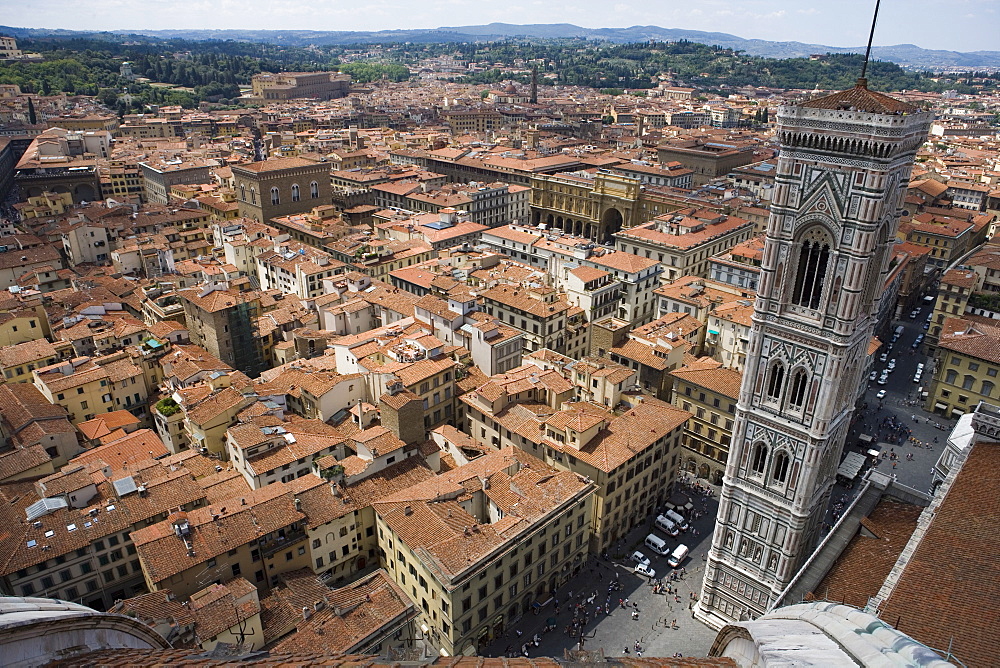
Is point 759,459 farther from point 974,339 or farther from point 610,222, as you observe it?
point 610,222

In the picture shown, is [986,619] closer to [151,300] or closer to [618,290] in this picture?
[618,290]

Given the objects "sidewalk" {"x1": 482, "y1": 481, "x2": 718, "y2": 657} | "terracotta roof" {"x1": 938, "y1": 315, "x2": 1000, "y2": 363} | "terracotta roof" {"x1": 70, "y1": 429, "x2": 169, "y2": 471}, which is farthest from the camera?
"terracotta roof" {"x1": 938, "y1": 315, "x2": 1000, "y2": 363}

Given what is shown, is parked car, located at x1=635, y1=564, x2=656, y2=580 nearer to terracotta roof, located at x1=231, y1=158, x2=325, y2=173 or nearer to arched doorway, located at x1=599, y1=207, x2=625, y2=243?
arched doorway, located at x1=599, y1=207, x2=625, y2=243

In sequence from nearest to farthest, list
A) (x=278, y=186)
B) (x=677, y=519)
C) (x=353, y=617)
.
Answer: (x=353, y=617)
(x=677, y=519)
(x=278, y=186)

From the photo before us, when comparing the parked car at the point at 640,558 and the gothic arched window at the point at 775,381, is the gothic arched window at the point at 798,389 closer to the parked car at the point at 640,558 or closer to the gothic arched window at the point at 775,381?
the gothic arched window at the point at 775,381

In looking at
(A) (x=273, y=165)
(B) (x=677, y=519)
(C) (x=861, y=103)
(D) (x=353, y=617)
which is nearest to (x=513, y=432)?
(B) (x=677, y=519)

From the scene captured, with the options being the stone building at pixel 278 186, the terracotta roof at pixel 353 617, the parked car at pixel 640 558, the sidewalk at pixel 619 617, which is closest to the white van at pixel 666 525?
the sidewalk at pixel 619 617

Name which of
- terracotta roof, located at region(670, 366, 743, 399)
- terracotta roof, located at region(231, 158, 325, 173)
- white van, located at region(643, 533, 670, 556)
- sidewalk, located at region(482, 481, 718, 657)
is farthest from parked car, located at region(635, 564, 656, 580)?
terracotta roof, located at region(231, 158, 325, 173)
